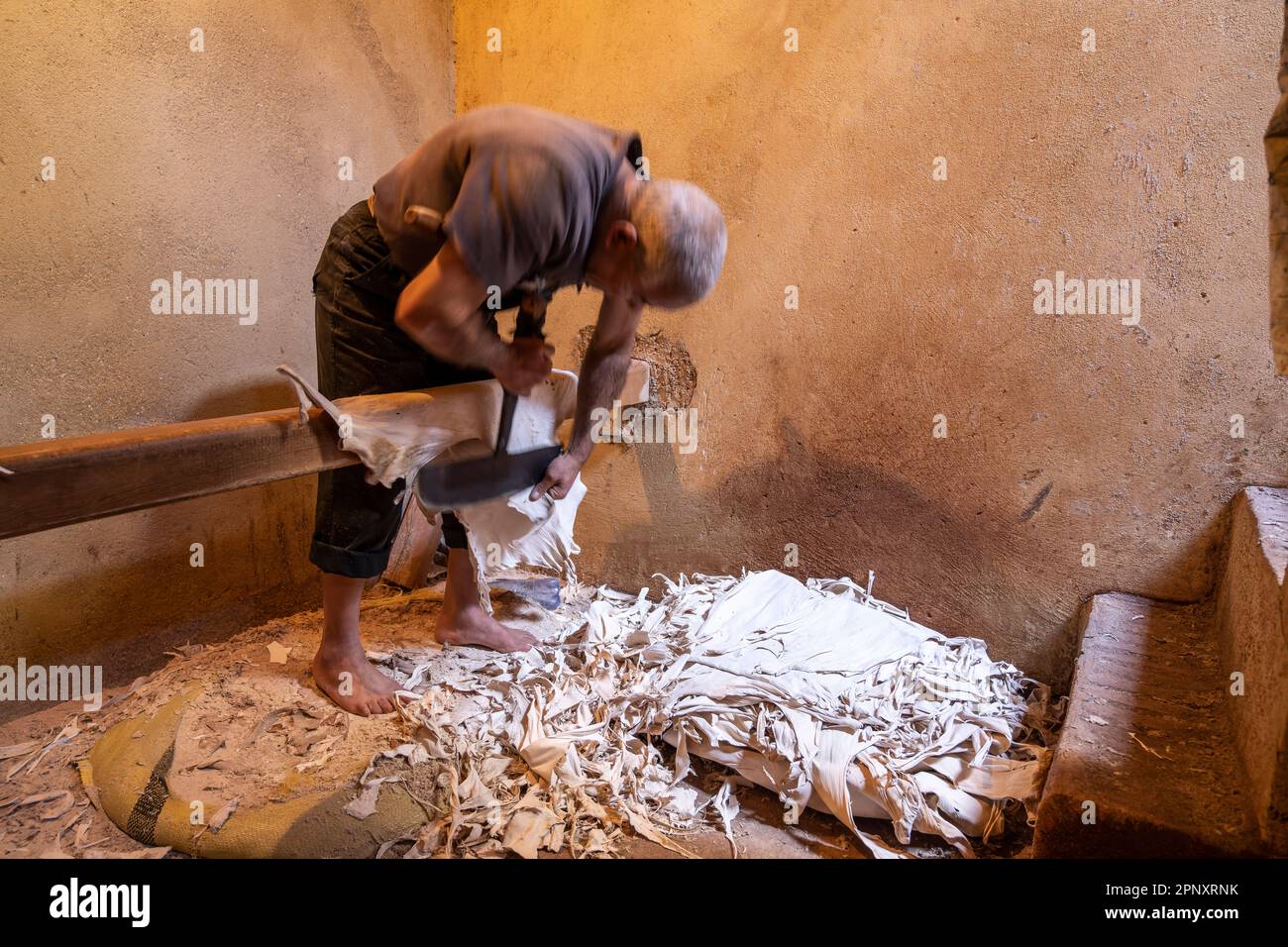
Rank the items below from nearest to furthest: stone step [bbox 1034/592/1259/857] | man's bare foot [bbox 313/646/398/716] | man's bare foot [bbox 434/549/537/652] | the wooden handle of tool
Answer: stone step [bbox 1034/592/1259/857], the wooden handle of tool, man's bare foot [bbox 313/646/398/716], man's bare foot [bbox 434/549/537/652]

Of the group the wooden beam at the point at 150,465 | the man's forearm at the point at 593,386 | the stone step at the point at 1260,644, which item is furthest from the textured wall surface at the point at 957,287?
the wooden beam at the point at 150,465

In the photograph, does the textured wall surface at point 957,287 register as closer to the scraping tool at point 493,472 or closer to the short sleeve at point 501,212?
the scraping tool at point 493,472

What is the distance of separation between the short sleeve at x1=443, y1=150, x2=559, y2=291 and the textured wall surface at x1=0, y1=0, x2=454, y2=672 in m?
1.13

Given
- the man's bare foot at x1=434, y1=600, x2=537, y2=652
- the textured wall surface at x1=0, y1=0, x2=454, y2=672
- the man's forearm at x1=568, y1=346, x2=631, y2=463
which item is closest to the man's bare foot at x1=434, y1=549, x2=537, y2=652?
the man's bare foot at x1=434, y1=600, x2=537, y2=652

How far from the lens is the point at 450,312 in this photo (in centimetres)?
153

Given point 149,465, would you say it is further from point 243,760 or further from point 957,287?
point 957,287

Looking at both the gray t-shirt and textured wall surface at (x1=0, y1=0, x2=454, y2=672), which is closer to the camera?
the gray t-shirt

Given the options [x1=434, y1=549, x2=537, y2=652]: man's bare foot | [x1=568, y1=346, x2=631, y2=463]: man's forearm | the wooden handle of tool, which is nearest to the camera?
the wooden handle of tool

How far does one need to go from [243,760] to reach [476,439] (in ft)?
2.95

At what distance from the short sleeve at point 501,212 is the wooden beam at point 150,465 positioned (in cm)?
47

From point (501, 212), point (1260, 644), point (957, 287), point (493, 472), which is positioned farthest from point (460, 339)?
point (1260, 644)

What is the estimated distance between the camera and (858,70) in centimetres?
234

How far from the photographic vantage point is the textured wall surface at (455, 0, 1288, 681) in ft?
6.51

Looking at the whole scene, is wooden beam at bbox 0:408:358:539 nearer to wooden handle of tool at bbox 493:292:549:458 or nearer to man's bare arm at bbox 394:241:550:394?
man's bare arm at bbox 394:241:550:394
